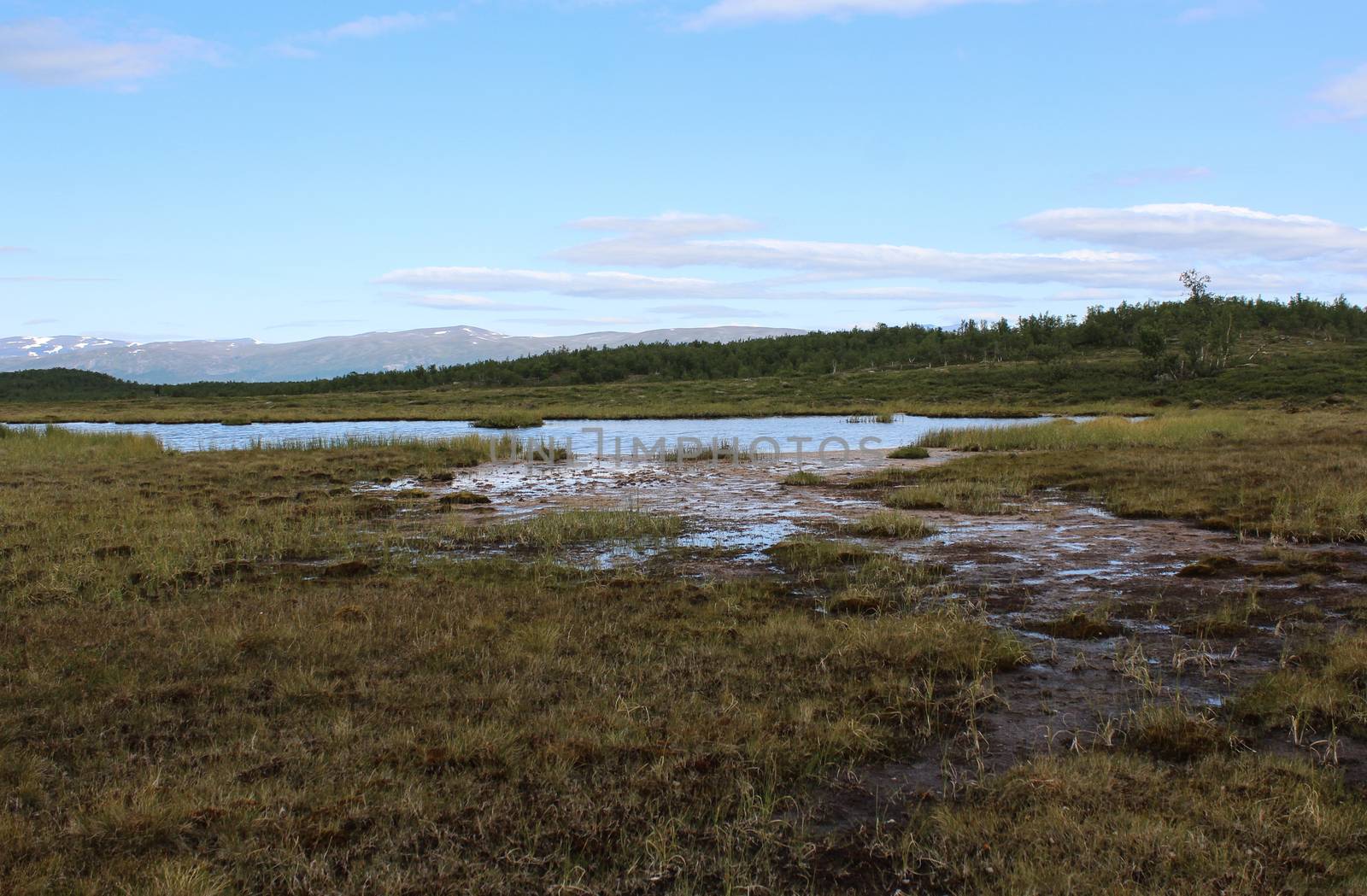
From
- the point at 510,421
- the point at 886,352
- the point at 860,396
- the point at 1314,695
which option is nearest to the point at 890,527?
the point at 1314,695

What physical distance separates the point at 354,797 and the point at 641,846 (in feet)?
5.95

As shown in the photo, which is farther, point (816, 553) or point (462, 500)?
point (462, 500)

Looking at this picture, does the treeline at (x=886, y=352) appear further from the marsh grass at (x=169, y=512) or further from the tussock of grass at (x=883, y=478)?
the marsh grass at (x=169, y=512)

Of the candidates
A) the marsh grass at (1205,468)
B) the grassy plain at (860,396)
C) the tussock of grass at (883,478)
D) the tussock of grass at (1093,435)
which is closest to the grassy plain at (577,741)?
the marsh grass at (1205,468)

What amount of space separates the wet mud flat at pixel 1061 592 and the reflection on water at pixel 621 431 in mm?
14800

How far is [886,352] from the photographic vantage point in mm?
112188

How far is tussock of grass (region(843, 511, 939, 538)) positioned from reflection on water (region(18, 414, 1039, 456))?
1708 cm

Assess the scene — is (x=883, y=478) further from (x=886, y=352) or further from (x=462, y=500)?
(x=886, y=352)

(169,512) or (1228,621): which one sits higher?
(169,512)

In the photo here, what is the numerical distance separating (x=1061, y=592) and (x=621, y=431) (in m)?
38.5

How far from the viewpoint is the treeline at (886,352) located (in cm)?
9800

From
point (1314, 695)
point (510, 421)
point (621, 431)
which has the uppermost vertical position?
point (510, 421)

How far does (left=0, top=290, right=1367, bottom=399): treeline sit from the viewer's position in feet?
322

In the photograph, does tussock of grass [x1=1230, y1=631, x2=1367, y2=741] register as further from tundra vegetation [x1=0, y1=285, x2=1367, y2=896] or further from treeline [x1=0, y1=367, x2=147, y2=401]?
treeline [x1=0, y1=367, x2=147, y2=401]
